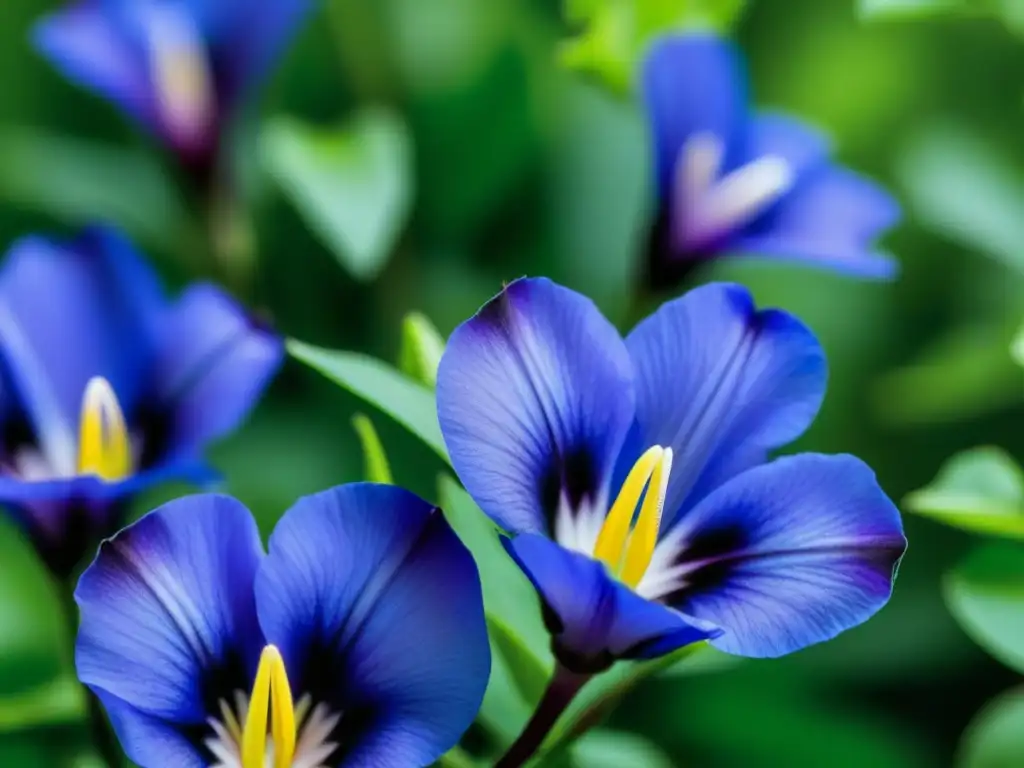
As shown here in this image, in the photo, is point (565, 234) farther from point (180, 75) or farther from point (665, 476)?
point (665, 476)

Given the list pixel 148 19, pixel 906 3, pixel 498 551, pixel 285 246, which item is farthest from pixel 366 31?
pixel 498 551

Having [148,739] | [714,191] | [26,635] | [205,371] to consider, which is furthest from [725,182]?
[26,635]

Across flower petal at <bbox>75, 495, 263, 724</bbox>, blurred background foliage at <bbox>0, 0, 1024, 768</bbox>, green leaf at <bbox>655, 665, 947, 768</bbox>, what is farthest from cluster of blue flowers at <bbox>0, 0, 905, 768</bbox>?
green leaf at <bbox>655, 665, 947, 768</bbox>

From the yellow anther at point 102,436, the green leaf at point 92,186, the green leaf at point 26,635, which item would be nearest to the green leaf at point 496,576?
the yellow anther at point 102,436

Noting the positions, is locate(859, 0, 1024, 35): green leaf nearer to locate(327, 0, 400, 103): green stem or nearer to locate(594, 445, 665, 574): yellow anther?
locate(594, 445, 665, 574): yellow anther

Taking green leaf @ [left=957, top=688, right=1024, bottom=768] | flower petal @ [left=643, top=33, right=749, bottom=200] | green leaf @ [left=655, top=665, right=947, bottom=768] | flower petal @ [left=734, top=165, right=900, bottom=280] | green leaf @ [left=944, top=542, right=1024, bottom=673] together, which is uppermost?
flower petal @ [left=643, top=33, right=749, bottom=200]

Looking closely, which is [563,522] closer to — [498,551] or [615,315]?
[498,551]
